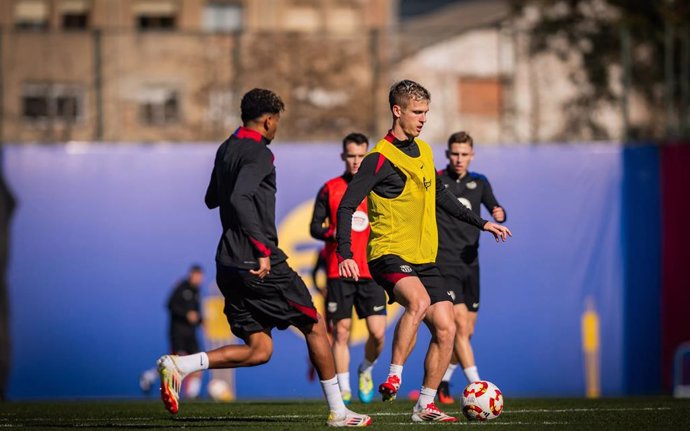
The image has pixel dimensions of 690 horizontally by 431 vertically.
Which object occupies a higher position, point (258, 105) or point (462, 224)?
point (258, 105)

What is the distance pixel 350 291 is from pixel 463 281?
1.12 meters

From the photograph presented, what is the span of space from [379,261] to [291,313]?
0.88 metres

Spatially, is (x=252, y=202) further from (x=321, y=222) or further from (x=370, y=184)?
(x=321, y=222)

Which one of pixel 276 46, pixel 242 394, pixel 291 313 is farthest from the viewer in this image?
pixel 276 46

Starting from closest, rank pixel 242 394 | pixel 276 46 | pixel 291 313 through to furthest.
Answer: pixel 291 313
pixel 242 394
pixel 276 46

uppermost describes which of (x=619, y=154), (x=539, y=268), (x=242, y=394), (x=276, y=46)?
(x=276, y=46)

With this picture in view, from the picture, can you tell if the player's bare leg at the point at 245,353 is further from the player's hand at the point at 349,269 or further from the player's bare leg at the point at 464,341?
the player's bare leg at the point at 464,341

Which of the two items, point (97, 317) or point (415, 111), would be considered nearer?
point (415, 111)

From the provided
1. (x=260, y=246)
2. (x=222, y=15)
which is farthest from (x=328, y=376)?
(x=222, y=15)

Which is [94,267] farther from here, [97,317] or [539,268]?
[539,268]

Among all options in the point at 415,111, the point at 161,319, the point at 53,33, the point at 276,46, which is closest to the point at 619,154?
the point at 276,46

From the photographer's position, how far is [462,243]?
12.6 metres

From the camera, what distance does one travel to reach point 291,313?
8852mm

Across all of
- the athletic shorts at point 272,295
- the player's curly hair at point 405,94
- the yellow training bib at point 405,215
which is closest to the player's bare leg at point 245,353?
the athletic shorts at point 272,295
